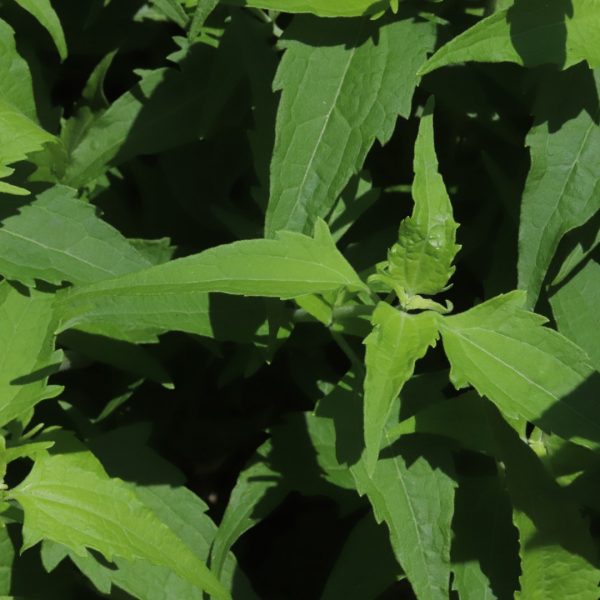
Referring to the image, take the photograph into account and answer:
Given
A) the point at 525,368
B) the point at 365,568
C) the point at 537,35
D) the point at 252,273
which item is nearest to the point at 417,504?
the point at 365,568

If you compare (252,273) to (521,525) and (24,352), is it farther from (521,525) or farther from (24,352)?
(521,525)

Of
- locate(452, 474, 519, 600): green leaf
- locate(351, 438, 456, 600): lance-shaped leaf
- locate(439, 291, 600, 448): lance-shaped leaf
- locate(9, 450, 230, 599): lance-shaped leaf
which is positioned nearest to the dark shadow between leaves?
locate(439, 291, 600, 448): lance-shaped leaf

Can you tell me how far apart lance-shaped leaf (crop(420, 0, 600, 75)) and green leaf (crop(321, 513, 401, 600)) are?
3.99 feet

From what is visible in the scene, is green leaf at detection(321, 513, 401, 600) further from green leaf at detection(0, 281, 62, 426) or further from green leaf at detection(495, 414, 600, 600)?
green leaf at detection(0, 281, 62, 426)

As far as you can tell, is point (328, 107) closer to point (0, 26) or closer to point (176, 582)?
point (0, 26)

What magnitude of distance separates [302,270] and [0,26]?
47.8 inches

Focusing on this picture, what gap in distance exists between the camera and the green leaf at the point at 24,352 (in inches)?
92.6

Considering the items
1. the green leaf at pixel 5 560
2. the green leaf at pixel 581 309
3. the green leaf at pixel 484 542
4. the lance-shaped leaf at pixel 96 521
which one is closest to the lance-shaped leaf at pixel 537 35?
the green leaf at pixel 581 309

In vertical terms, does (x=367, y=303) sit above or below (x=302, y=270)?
→ below

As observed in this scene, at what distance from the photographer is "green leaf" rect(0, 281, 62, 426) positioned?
2352mm

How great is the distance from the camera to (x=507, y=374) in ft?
6.83

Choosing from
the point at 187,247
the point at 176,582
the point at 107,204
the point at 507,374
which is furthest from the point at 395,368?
the point at 107,204

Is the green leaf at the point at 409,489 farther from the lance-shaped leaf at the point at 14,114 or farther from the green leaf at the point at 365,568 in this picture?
the lance-shaped leaf at the point at 14,114

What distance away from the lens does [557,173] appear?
2373 mm
